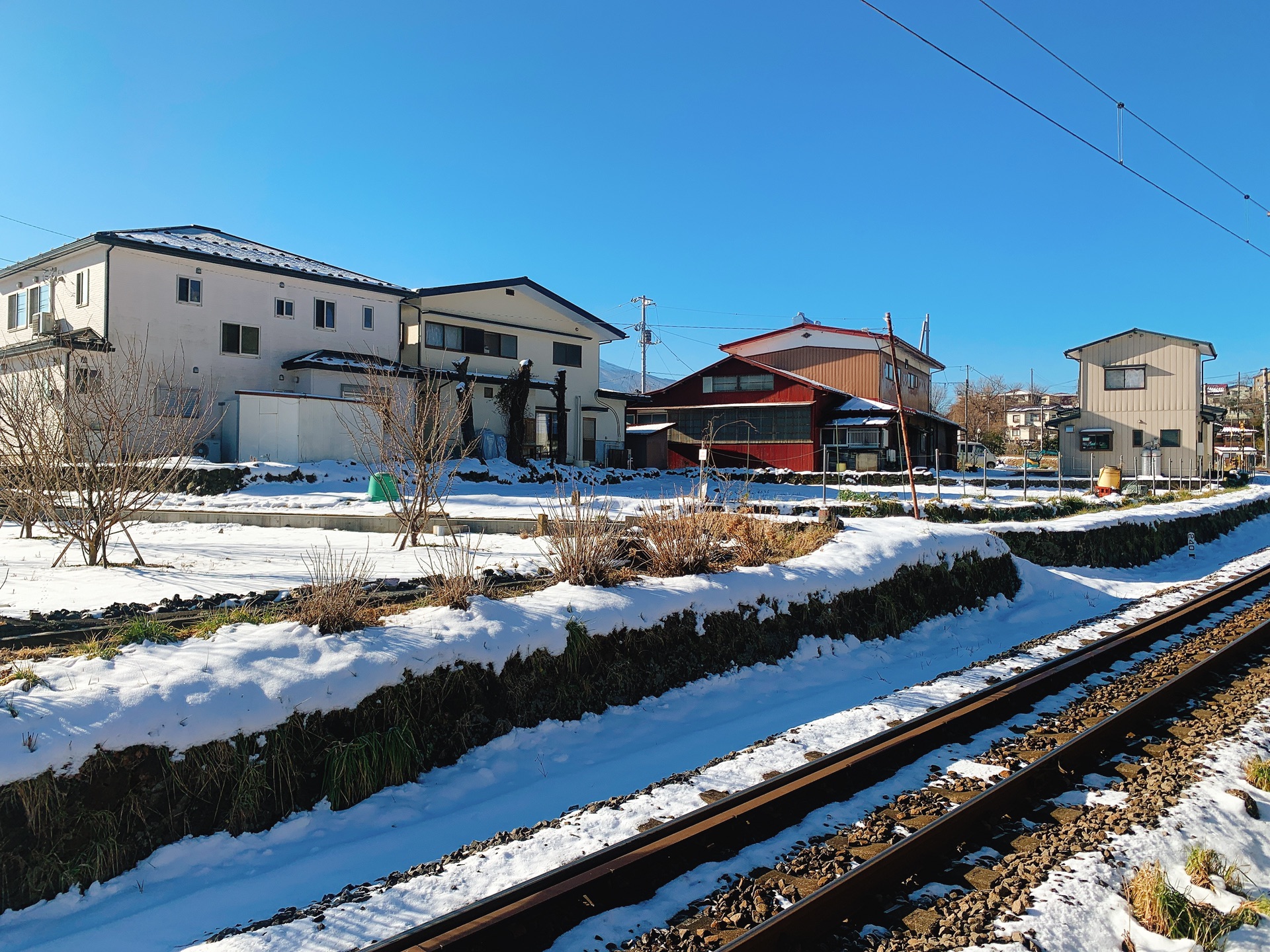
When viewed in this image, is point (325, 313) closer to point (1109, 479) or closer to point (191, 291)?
point (191, 291)

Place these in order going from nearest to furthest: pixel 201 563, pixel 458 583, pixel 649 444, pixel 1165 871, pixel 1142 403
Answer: pixel 1165 871 < pixel 458 583 < pixel 201 563 < pixel 649 444 < pixel 1142 403

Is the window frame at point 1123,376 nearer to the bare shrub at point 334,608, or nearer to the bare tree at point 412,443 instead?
the bare tree at point 412,443

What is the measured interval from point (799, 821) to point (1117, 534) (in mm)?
15672

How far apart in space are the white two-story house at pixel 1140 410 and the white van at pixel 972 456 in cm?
531

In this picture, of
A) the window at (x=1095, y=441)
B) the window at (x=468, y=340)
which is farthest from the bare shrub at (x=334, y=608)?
the window at (x=1095, y=441)

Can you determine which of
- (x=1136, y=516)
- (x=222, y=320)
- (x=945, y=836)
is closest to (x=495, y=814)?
(x=945, y=836)

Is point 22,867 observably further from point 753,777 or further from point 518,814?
point 753,777

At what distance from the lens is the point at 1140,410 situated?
140 feet

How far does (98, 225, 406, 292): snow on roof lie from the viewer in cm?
2559

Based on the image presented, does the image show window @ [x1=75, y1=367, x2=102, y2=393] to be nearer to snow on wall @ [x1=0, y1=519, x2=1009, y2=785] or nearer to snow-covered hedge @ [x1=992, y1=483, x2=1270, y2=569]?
snow on wall @ [x1=0, y1=519, x2=1009, y2=785]

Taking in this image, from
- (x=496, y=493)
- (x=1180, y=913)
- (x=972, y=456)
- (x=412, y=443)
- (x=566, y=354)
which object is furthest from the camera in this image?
(x=972, y=456)

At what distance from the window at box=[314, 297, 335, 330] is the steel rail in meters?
28.7

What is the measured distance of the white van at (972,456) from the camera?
50.5m

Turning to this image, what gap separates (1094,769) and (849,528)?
7.00 meters
